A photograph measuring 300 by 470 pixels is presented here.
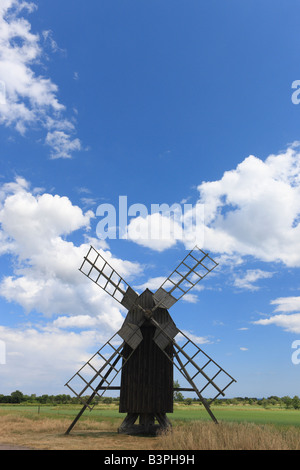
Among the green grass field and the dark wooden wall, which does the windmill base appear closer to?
the dark wooden wall

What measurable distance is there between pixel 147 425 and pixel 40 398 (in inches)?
1727

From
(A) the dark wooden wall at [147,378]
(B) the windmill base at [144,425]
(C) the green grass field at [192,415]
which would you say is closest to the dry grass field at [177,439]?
(B) the windmill base at [144,425]

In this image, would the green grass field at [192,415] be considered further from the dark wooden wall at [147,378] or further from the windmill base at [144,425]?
the dark wooden wall at [147,378]

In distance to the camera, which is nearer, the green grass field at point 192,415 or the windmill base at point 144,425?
the windmill base at point 144,425

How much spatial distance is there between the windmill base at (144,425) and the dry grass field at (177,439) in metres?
0.57

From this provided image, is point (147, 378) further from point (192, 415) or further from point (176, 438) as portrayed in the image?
point (192, 415)

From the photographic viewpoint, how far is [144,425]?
17500 mm

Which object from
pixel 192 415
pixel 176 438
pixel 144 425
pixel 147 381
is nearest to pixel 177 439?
pixel 176 438

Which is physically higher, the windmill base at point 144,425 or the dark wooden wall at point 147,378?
the dark wooden wall at point 147,378

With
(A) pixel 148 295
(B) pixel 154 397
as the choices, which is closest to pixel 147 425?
(B) pixel 154 397

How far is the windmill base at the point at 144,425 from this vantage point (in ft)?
56.5

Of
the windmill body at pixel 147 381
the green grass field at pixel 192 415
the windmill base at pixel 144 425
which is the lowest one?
the green grass field at pixel 192 415
